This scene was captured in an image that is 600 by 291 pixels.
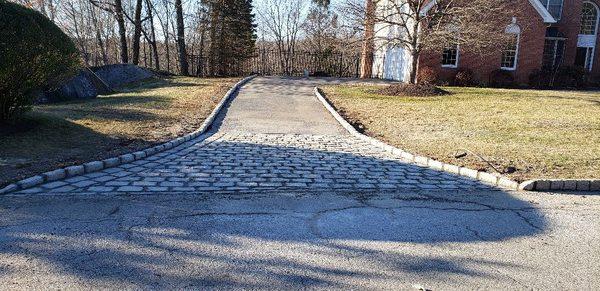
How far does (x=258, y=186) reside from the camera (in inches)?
221

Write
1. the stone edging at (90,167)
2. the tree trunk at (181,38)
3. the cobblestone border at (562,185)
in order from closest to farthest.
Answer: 1. the stone edging at (90,167)
2. the cobblestone border at (562,185)
3. the tree trunk at (181,38)

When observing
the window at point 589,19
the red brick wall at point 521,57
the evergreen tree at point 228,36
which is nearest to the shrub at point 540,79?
the red brick wall at point 521,57

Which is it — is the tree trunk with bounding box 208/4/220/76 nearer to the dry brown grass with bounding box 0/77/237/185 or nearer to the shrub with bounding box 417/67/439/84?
the shrub with bounding box 417/67/439/84

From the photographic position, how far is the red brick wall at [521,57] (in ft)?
81.1

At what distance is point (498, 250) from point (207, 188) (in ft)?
11.3

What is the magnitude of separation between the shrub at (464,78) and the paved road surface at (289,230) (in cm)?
1934

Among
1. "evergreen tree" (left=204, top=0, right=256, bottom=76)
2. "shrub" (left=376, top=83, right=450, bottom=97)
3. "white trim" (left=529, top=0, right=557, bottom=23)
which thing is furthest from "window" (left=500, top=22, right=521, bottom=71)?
"evergreen tree" (left=204, top=0, right=256, bottom=76)

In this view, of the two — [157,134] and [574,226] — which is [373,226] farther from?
[157,134]

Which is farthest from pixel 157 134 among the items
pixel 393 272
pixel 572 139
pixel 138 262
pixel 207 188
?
pixel 572 139

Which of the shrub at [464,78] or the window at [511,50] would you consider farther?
the window at [511,50]

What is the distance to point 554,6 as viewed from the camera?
28.4 metres

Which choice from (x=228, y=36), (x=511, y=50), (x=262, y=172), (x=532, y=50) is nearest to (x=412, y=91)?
(x=511, y=50)

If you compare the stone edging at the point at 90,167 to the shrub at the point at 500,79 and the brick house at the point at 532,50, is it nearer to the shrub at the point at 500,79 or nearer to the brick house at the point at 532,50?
the brick house at the point at 532,50

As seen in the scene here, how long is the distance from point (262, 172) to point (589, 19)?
33301 millimetres
